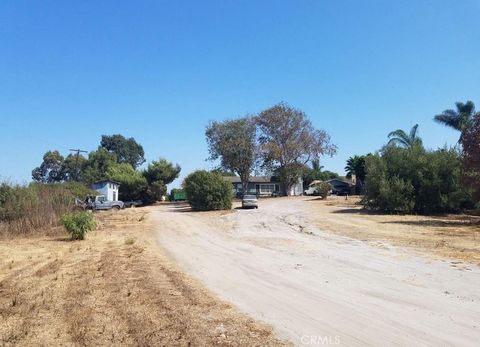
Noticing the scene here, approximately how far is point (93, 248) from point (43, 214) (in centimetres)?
999

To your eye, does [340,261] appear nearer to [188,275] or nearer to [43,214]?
[188,275]

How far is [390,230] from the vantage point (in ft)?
76.8

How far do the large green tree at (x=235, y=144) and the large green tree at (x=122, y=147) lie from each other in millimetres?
66207

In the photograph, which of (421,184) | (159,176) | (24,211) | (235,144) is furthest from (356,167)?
(24,211)

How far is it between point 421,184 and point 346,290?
30.2 meters

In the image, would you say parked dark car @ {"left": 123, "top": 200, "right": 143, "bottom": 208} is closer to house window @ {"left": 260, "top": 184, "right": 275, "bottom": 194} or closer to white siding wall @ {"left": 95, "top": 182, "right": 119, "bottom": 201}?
white siding wall @ {"left": 95, "top": 182, "right": 119, "bottom": 201}

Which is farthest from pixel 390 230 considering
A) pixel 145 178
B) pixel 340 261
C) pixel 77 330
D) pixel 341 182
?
pixel 341 182

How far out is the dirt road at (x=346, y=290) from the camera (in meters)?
6.35

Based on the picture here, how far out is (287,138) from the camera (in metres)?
73.1

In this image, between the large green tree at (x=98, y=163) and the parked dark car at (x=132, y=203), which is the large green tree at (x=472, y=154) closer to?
the parked dark car at (x=132, y=203)

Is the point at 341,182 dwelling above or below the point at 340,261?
above

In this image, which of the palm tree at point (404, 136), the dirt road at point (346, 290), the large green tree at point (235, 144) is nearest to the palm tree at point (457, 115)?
the palm tree at point (404, 136)
